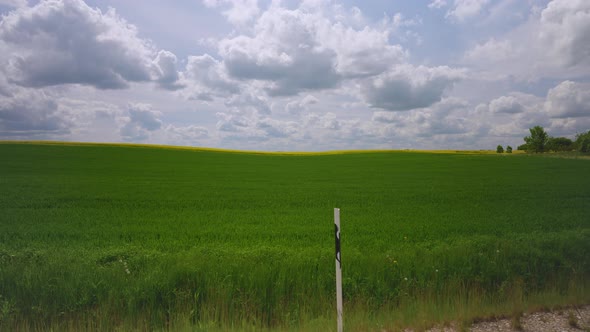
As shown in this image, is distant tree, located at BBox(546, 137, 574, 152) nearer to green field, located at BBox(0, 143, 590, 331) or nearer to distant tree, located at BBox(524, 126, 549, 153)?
distant tree, located at BBox(524, 126, 549, 153)

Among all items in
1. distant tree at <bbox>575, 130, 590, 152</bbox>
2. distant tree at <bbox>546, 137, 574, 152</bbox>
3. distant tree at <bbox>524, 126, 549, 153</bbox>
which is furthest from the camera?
distant tree at <bbox>524, 126, 549, 153</bbox>

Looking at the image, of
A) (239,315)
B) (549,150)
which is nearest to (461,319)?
(239,315)

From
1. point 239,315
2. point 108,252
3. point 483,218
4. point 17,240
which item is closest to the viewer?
point 239,315

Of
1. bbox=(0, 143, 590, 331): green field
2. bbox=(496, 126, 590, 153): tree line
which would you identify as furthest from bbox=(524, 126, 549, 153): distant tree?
bbox=(0, 143, 590, 331): green field

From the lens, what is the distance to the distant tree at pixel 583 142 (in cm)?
5028

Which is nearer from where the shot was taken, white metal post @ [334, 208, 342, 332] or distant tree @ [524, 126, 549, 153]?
white metal post @ [334, 208, 342, 332]

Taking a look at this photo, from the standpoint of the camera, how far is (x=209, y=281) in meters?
6.36

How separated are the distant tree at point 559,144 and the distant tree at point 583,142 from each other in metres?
3.67

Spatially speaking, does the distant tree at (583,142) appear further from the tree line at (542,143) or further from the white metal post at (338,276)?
the white metal post at (338,276)

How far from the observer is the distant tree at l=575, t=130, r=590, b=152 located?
165 ft

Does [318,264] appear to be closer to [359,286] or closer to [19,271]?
[359,286]

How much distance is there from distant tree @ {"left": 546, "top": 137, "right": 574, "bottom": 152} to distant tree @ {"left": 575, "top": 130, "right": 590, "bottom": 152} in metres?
3.67

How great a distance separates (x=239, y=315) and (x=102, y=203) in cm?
1473

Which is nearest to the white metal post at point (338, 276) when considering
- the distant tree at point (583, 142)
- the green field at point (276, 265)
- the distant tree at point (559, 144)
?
the green field at point (276, 265)
